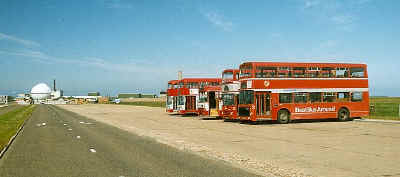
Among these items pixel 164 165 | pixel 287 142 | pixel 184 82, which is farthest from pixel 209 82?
pixel 164 165

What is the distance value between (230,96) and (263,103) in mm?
2984

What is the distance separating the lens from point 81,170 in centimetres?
912

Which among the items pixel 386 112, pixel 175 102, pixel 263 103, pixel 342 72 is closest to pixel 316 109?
pixel 342 72

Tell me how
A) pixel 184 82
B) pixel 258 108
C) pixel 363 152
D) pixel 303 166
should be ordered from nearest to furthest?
1. pixel 303 166
2. pixel 363 152
3. pixel 258 108
4. pixel 184 82

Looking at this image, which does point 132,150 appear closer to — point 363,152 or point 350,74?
point 363,152

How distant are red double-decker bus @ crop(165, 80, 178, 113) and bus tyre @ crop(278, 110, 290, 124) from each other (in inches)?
528

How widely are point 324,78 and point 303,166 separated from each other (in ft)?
57.9

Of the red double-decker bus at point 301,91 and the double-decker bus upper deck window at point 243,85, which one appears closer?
the red double-decker bus at point 301,91

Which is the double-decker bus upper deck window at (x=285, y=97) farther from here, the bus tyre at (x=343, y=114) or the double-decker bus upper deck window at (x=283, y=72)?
the bus tyre at (x=343, y=114)

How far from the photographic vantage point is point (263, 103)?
82.6 ft

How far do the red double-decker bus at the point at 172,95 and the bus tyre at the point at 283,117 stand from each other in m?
13.4

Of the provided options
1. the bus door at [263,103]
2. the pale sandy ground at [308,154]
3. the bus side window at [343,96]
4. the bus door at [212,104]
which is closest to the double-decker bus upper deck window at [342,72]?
the bus side window at [343,96]

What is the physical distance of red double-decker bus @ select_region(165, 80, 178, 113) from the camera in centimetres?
3728

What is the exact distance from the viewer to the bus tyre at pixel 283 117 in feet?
84.6
